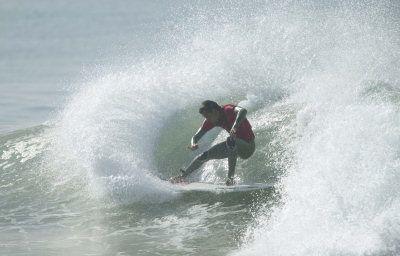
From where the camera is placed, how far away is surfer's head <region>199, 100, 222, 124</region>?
12.3 metres

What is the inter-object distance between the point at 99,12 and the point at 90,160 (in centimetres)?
4687

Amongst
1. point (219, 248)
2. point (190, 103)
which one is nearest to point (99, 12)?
point (190, 103)

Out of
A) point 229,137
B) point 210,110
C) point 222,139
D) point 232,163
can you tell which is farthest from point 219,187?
point 222,139

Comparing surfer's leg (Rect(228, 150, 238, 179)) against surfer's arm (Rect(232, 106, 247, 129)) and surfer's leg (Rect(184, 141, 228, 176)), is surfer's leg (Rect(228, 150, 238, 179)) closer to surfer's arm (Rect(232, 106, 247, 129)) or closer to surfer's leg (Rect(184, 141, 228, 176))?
surfer's leg (Rect(184, 141, 228, 176))

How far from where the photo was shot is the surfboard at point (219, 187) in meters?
12.2

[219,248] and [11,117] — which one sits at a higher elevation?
[11,117]

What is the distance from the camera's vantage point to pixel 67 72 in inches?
1254

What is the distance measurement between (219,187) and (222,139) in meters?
2.84

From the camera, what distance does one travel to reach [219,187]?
1239cm

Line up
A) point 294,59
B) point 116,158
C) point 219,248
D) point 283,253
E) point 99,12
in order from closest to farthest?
1. point 283,253
2. point 219,248
3. point 116,158
4. point 294,59
5. point 99,12

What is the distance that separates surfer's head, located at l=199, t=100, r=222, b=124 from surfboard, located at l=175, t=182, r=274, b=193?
1000 mm

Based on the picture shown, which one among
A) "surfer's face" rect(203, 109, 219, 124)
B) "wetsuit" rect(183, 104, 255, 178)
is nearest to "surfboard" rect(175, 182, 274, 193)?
"wetsuit" rect(183, 104, 255, 178)

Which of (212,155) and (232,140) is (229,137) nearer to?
(232,140)

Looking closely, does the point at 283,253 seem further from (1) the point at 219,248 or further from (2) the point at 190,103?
(2) the point at 190,103
